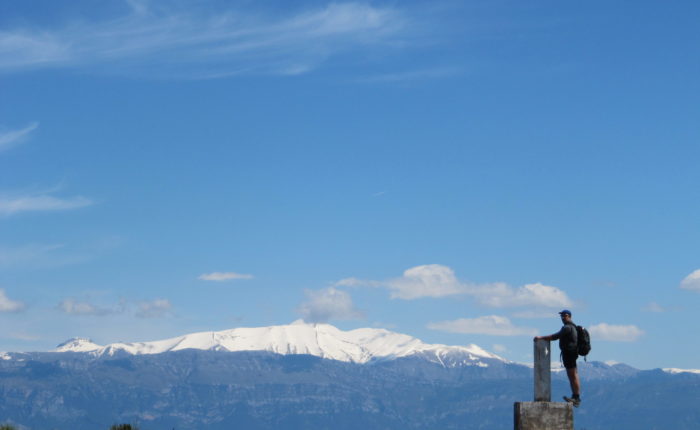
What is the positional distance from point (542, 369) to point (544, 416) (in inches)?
38.9

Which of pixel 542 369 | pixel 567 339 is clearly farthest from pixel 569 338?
pixel 542 369

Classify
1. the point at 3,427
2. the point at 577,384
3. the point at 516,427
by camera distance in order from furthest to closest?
the point at 3,427 < the point at 577,384 < the point at 516,427

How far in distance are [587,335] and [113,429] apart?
76.2 feet

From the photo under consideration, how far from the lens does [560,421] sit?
72.0ft

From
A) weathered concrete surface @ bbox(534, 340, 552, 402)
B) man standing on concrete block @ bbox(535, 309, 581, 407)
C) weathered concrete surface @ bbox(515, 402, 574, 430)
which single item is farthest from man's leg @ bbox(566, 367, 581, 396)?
weathered concrete surface @ bbox(515, 402, 574, 430)

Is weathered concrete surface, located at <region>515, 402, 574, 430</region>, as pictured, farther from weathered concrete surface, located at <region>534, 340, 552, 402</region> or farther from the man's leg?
the man's leg

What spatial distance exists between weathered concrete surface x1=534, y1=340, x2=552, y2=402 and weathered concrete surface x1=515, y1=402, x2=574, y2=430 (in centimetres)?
27

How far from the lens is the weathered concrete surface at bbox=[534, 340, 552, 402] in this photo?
870 inches

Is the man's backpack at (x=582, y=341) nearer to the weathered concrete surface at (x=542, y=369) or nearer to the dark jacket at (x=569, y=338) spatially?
the dark jacket at (x=569, y=338)

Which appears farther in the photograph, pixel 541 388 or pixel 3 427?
pixel 3 427

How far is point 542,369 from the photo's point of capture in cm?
2216

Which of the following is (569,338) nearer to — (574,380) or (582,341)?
Answer: (582,341)

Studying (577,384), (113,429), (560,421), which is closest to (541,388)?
(560,421)

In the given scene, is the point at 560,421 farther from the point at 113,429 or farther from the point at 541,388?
the point at 113,429
